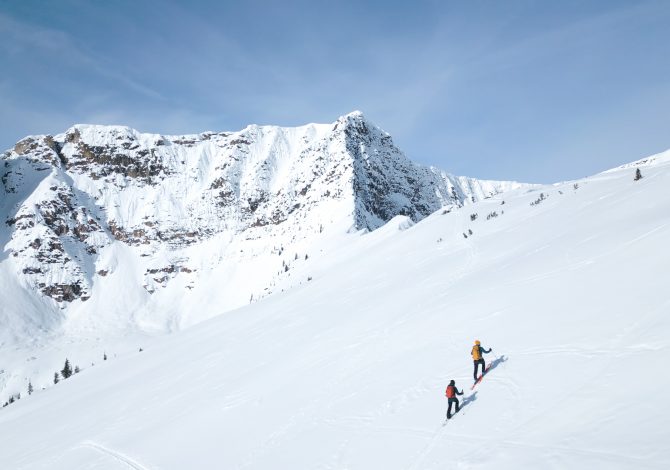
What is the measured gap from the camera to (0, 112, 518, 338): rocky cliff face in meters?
141

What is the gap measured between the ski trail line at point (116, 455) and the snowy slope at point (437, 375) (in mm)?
81

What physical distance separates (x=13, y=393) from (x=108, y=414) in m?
82.4

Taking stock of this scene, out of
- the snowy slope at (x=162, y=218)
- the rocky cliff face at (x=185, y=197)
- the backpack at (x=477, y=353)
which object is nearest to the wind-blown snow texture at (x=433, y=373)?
the backpack at (x=477, y=353)

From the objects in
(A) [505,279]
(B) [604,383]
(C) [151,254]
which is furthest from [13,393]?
(B) [604,383]

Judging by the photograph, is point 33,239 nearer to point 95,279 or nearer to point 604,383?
point 95,279

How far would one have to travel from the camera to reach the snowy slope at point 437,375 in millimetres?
9898

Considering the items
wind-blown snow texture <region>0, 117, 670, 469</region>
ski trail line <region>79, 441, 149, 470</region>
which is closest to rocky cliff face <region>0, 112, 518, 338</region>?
wind-blown snow texture <region>0, 117, 670, 469</region>

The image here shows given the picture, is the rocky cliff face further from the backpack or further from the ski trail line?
the backpack

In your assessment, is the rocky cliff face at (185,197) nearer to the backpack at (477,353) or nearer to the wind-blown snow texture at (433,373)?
the wind-blown snow texture at (433,373)

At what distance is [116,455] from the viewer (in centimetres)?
1880

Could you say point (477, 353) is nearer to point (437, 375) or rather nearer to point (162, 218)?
point (437, 375)

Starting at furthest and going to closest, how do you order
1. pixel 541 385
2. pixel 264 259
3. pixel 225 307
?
pixel 264 259 → pixel 225 307 → pixel 541 385

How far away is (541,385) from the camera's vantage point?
11.4m

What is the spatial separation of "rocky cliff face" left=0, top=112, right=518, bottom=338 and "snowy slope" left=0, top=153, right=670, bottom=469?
88.9m
